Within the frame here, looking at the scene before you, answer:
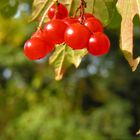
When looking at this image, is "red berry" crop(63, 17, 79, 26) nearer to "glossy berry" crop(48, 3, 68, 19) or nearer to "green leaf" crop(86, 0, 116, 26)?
"glossy berry" crop(48, 3, 68, 19)

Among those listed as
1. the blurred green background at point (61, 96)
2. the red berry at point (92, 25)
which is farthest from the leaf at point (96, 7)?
the blurred green background at point (61, 96)

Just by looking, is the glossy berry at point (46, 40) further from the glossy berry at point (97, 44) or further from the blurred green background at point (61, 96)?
the blurred green background at point (61, 96)

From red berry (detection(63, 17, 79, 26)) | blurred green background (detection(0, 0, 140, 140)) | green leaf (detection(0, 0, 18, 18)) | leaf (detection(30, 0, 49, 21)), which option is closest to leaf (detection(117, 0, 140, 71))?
red berry (detection(63, 17, 79, 26))

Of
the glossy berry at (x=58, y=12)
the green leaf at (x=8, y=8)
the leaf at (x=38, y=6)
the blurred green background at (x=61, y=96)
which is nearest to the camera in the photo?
the glossy berry at (x=58, y=12)

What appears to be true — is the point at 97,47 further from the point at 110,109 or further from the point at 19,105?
the point at 110,109

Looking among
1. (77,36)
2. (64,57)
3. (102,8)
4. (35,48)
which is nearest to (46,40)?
(35,48)

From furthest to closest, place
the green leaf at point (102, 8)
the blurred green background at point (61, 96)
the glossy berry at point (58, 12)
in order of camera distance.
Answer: the blurred green background at point (61, 96), the green leaf at point (102, 8), the glossy berry at point (58, 12)

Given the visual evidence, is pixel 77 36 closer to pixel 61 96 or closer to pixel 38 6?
pixel 38 6
